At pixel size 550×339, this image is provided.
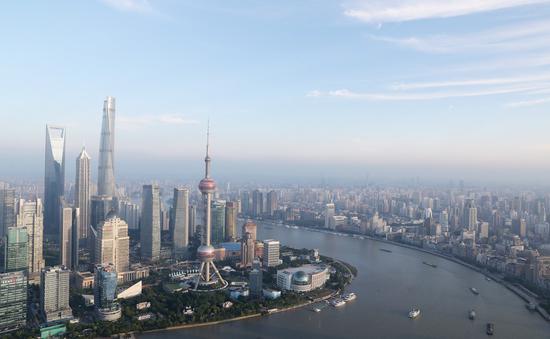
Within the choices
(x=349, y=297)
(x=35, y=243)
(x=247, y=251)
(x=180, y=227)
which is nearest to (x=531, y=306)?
(x=349, y=297)

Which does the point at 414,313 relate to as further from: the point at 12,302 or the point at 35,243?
the point at 35,243

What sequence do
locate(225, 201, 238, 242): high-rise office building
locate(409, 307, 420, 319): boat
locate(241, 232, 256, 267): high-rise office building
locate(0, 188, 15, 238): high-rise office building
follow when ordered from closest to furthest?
1. locate(409, 307, 420, 319): boat
2. locate(241, 232, 256, 267): high-rise office building
3. locate(0, 188, 15, 238): high-rise office building
4. locate(225, 201, 238, 242): high-rise office building

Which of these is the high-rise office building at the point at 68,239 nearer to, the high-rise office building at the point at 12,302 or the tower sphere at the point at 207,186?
the tower sphere at the point at 207,186

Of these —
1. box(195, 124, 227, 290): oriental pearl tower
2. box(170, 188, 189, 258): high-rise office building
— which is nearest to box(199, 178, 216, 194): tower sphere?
box(195, 124, 227, 290): oriental pearl tower

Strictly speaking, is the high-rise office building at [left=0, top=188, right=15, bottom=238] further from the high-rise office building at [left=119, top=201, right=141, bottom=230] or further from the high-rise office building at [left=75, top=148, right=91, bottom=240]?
the high-rise office building at [left=119, top=201, right=141, bottom=230]

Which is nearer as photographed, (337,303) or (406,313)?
(406,313)

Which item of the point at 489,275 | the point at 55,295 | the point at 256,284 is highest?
the point at 55,295

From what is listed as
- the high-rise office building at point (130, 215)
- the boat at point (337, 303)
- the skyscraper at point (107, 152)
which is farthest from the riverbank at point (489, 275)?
the skyscraper at point (107, 152)
